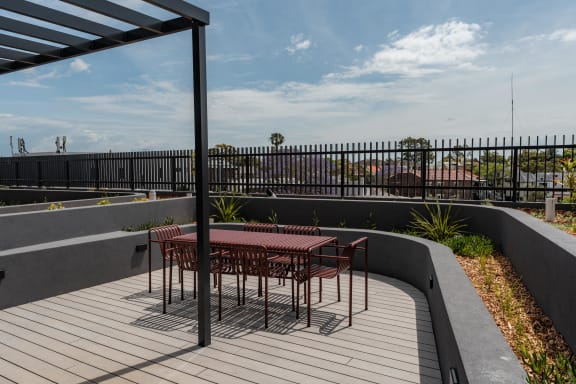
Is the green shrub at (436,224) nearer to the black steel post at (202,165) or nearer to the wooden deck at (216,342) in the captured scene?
the wooden deck at (216,342)

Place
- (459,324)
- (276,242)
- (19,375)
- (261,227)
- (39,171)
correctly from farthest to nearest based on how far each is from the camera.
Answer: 1. (39,171)
2. (261,227)
3. (276,242)
4. (19,375)
5. (459,324)

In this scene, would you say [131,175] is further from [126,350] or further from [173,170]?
[126,350]

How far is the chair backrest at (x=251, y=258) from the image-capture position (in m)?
4.16

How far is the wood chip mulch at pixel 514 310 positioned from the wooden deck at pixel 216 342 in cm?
63

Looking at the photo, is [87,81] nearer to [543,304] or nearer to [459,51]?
[459,51]

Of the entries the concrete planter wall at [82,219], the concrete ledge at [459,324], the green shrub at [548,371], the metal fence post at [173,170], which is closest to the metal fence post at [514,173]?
the concrete ledge at [459,324]

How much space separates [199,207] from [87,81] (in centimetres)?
1356

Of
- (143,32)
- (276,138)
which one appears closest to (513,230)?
(143,32)

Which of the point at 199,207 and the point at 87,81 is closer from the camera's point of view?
the point at 199,207

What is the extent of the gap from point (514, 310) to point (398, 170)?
5.58 metres

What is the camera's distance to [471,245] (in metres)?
5.67

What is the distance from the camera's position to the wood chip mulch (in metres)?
2.79

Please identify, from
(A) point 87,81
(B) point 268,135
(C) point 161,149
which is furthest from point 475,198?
(B) point 268,135

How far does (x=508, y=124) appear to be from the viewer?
10953 mm
